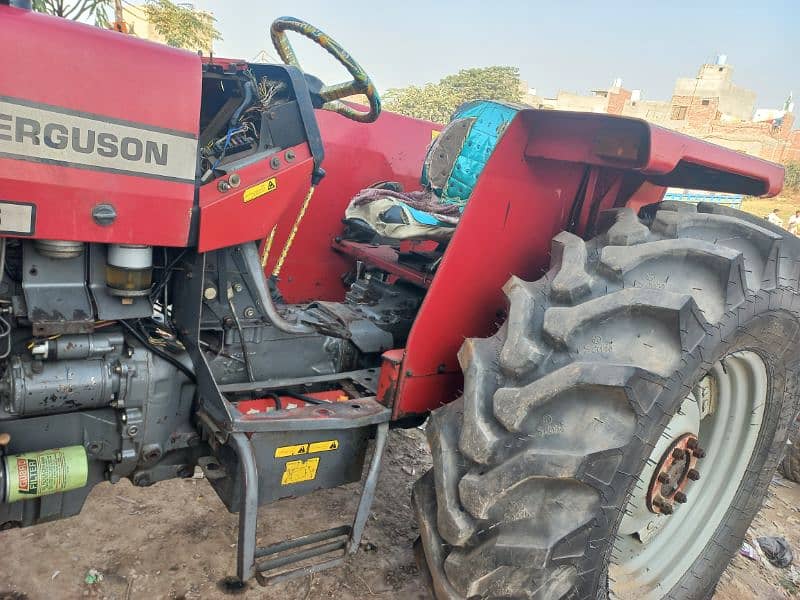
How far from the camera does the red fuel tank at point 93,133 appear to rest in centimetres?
123

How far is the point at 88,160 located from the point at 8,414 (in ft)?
2.10

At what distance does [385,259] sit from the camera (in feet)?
7.80

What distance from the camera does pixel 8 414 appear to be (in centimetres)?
143

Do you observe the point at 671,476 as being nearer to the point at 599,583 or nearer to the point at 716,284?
the point at 599,583

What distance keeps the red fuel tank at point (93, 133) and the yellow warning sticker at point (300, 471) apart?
691 mm

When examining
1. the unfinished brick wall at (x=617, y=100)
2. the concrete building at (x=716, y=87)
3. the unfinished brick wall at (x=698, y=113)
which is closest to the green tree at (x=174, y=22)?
the unfinished brick wall at (x=698, y=113)

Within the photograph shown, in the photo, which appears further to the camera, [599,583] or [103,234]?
[599,583]

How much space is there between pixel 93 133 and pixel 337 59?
72cm

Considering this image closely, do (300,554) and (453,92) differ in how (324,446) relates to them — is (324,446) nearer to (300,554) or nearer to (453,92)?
(300,554)

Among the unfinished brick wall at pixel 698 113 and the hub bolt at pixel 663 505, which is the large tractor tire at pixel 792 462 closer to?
the hub bolt at pixel 663 505

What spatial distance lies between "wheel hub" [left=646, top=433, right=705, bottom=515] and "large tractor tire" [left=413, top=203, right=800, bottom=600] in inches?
11.8

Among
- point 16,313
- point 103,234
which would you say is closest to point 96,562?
point 16,313

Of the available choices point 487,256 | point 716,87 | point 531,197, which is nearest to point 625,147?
point 531,197

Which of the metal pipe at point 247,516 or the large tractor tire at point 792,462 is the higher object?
the metal pipe at point 247,516
